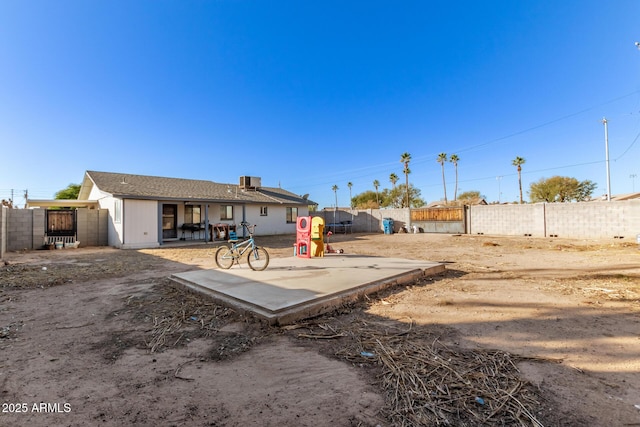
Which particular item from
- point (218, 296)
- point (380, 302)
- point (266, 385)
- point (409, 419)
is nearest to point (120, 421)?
point (266, 385)

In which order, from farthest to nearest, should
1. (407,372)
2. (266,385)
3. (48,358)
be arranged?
1. (48,358)
2. (407,372)
3. (266,385)

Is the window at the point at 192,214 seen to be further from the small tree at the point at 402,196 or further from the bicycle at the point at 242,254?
the small tree at the point at 402,196

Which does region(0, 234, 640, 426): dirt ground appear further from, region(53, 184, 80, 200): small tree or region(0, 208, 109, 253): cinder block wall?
region(53, 184, 80, 200): small tree

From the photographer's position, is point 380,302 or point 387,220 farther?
point 387,220

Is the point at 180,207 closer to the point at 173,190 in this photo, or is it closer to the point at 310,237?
the point at 173,190

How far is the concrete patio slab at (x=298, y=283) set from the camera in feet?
12.7

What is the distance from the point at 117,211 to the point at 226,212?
5975 mm

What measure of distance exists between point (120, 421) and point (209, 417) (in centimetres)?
58

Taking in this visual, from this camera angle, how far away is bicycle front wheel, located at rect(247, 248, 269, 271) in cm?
633

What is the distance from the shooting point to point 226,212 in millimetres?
18062

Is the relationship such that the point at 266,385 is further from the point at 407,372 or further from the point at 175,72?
the point at 175,72

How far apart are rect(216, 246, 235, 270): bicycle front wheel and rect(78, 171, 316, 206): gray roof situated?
8.73m

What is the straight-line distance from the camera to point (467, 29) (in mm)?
12398

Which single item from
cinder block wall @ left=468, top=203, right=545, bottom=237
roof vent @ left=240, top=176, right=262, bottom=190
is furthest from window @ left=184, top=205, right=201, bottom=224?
cinder block wall @ left=468, top=203, right=545, bottom=237
